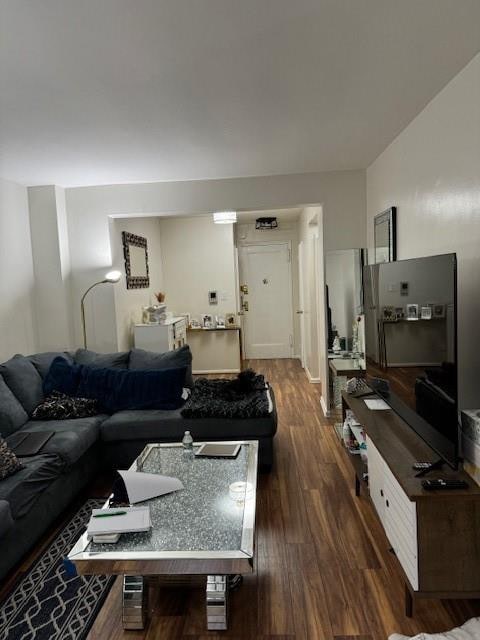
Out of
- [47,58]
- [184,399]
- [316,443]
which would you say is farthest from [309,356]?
[47,58]

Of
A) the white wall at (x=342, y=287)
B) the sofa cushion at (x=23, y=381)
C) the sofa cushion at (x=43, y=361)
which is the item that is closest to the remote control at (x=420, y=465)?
the white wall at (x=342, y=287)

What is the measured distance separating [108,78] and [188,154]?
133 cm

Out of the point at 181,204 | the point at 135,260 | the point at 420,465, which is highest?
the point at 181,204

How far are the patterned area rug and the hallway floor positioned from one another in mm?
81

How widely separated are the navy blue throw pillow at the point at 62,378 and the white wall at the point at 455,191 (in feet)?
9.19

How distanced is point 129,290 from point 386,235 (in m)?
2.86

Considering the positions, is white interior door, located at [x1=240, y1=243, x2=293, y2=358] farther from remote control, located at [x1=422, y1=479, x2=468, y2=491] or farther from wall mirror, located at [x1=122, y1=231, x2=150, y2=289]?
remote control, located at [x1=422, y1=479, x2=468, y2=491]

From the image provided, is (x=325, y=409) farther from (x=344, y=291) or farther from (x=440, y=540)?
(x=440, y=540)

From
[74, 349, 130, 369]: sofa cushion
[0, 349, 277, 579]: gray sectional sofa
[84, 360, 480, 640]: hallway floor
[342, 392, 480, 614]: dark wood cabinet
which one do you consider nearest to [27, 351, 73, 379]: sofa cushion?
[0, 349, 277, 579]: gray sectional sofa

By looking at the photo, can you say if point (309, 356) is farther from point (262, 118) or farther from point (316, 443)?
point (262, 118)

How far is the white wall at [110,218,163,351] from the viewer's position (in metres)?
4.53

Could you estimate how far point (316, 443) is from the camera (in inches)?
147

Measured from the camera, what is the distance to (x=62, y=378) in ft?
11.7

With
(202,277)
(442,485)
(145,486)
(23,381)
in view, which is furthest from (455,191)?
(202,277)
